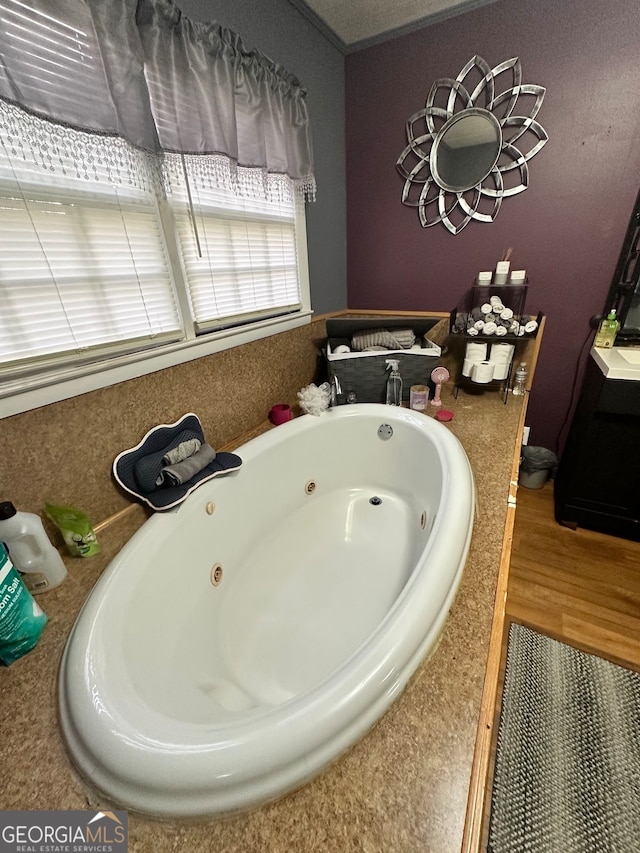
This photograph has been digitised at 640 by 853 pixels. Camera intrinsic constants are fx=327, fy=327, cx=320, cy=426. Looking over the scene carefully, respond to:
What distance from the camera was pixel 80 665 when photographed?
0.60 m

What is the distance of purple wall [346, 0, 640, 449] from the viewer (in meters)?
1.34

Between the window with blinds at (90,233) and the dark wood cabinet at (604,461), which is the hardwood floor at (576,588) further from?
the window with blinds at (90,233)

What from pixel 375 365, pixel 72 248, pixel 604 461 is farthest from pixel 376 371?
pixel 72 248

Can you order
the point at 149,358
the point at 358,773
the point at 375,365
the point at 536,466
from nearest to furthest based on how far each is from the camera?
the point at 358,773, the point at 149,358, the point at 375,365, the point at 536,466

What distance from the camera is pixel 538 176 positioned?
1.53 m

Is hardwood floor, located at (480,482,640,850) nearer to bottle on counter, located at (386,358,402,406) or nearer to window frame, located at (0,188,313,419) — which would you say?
bottle on counter, located at (386,358,402,406)

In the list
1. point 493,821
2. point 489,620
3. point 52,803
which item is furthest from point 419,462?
point 52,803

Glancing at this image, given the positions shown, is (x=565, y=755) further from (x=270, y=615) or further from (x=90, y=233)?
(x=90, y=233)

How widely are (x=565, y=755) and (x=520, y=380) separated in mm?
1488

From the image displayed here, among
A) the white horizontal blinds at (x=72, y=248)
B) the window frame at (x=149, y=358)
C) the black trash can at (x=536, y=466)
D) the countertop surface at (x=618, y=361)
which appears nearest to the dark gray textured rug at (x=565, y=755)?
the black trash can at (x=536, y=466)

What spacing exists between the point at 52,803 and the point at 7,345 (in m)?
0.89

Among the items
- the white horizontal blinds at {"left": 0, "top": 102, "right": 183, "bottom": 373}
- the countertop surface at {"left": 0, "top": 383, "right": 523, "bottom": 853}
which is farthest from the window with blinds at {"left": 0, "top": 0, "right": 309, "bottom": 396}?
the countertop surface at {"left": 0, "top": 383, "right": 523, "bottom": 853}

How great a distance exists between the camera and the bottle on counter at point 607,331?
1.55m

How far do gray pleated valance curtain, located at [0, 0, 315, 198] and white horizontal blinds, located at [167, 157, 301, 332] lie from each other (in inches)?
2.5
